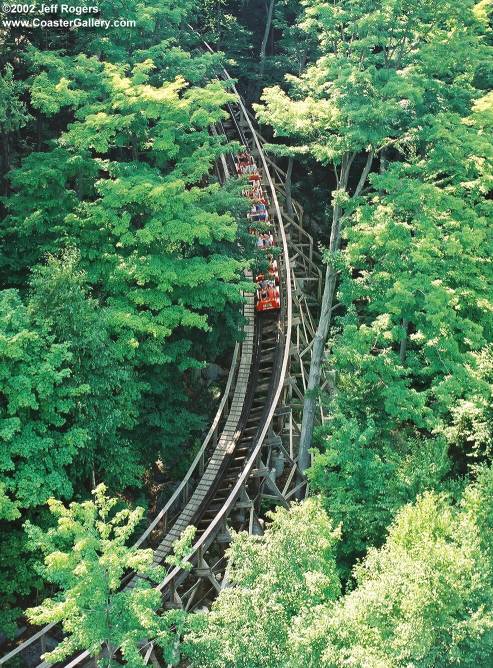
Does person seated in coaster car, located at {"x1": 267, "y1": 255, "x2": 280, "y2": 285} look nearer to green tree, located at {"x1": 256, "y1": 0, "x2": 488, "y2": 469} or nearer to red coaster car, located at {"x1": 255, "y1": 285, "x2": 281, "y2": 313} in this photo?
red coaster car, located at {"x1": 255, "y1": 285, "x2": 281, "y2": 313}

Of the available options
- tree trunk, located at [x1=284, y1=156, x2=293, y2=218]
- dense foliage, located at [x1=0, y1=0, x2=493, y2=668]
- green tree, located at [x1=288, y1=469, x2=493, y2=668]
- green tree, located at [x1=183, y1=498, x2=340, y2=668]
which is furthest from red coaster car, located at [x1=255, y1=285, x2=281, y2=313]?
green tree, located at [x1=288, y1=469, x2=493, y2=668]

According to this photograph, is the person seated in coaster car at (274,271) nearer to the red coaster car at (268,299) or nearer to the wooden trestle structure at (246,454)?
the wooden trestle structure at (246,454)

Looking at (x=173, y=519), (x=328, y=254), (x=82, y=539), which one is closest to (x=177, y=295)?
(x=328, y=254)

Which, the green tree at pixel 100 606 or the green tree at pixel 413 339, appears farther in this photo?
the green tree at pixel 413 339

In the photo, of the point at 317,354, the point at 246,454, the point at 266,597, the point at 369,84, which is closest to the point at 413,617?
the point at 266,597

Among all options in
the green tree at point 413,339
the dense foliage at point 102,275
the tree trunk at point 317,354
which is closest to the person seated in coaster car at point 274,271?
the tree trunk at point 317,354

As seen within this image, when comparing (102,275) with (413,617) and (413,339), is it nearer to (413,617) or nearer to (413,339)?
(413,339)
